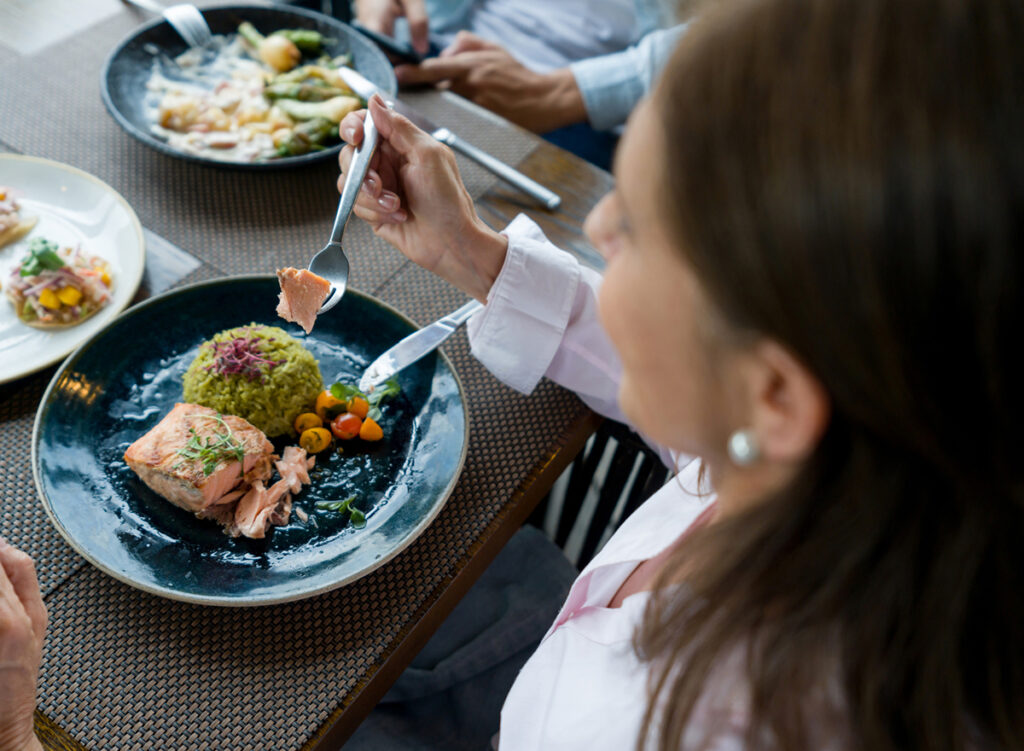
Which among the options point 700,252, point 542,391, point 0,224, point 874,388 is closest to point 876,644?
point 874,388

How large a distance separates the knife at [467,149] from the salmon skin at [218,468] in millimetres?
719

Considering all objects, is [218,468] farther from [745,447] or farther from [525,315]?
[745,447]

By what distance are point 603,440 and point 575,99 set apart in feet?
3.52

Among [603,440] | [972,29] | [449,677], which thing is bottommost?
[449,677]

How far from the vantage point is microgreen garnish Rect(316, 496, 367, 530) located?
37.5 inches

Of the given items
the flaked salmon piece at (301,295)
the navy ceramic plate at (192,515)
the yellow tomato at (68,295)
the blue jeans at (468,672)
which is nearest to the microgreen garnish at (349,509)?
the navy ceramic plate at (192,515)

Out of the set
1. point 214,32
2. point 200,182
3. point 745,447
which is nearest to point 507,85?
point 214,32

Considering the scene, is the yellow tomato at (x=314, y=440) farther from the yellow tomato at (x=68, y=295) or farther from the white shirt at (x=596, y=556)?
the yellow tomato at (x=68, y=295)

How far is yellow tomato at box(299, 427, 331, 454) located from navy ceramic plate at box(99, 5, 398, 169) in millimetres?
570

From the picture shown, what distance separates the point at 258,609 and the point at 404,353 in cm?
41

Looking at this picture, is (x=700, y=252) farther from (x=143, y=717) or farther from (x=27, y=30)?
(x=27, y=30)

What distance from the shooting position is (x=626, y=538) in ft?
3.13

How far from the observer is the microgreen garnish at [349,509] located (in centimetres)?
95

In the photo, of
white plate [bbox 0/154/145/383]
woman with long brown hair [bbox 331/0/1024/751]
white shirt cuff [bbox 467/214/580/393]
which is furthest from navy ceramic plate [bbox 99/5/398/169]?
woman with long brown hair [bbox 331/0/1024/751]
